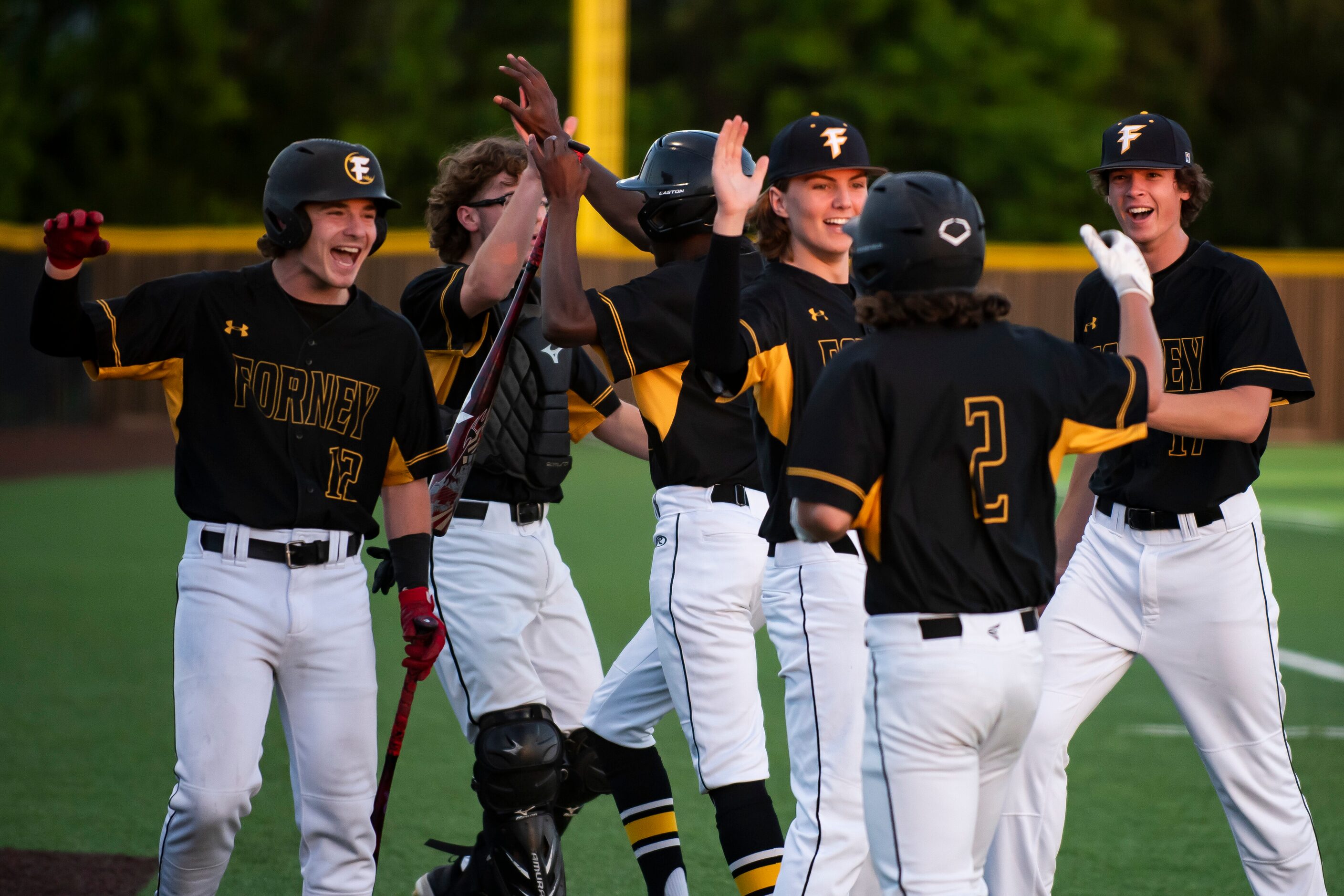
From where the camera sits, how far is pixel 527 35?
125ft

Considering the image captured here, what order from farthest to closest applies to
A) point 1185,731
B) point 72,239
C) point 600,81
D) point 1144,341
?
point 600,81 → point 1185,731 → point 72,239 → point 1144,341

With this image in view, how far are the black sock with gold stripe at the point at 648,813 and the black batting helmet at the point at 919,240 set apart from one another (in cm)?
217

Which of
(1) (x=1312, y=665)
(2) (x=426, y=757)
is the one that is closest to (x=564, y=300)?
(2) (x=426, y=757)

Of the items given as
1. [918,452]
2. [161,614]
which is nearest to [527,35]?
[161,614]

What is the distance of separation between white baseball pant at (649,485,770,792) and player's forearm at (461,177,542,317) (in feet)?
3.11

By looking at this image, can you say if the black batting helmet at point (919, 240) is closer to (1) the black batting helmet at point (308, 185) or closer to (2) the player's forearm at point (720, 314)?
(2) the player's forearm at point (720, 314)

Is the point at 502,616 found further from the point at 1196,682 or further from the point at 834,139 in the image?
the point at 1196,682

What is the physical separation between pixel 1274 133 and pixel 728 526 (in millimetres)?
35893

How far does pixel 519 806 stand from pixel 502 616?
24.3 inches

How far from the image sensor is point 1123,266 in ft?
12.7

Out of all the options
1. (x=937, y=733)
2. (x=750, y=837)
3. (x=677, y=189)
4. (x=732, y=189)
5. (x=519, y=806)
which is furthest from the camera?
(x=519, y=806)

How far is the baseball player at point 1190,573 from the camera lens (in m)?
4.68

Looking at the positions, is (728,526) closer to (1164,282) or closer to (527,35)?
(1164,282)

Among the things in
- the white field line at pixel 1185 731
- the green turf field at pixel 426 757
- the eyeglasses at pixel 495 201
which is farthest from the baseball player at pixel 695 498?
the white field line at pixel 1185 731
